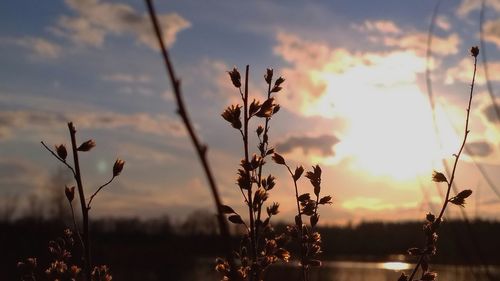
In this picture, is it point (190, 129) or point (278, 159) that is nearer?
point (190, 129)

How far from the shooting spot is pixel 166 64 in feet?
2.76

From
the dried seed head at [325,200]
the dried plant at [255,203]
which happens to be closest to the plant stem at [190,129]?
the dried plant at [255,203]

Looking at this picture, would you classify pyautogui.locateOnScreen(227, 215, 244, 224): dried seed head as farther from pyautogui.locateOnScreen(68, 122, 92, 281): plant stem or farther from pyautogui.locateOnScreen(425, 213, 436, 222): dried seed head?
pyautogui.locateOnScreen(425, 213, 436, 222): dried seed head

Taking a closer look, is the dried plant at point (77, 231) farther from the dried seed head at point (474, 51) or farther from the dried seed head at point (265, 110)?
the dried seed head at point (474, 51)

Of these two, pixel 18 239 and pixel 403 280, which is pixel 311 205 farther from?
pixel 18 239

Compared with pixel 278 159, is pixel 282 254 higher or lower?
lower

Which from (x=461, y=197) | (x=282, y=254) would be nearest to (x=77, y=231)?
(x=282, y=254)

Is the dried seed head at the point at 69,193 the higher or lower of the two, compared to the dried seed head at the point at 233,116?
lower

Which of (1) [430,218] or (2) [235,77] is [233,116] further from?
(1) [430,218]

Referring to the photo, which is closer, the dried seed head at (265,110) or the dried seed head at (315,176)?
the dried seed head at (265,110)

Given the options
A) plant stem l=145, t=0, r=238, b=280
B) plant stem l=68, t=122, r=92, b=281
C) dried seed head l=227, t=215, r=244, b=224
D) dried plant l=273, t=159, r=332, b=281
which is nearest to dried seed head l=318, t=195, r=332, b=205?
dried plant l=273, t=159, r=332, b=281

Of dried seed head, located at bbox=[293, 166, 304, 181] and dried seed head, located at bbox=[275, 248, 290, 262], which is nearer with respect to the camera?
dried seed head, located at bbox=[275, 248, 290, 262]

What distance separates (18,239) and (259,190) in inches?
2060

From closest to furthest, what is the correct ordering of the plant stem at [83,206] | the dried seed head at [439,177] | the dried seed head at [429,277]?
1. the plant stem at [83,206]
2. the dried seed head at [429,277]
3. the dried seed head at [439,177]
